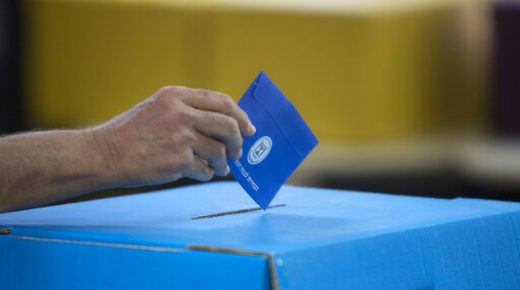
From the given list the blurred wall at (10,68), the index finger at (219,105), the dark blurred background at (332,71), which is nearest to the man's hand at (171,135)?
the index finger at (219,105)

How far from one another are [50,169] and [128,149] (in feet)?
0.29

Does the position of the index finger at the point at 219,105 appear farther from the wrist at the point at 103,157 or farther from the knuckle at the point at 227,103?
the wrist at the point at 103,157

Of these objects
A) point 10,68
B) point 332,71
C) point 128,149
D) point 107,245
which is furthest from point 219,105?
point 332,71

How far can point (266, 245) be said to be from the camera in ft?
2.52

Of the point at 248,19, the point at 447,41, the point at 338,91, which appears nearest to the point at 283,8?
the point at 248,19

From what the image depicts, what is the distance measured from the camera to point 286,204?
1.12 m

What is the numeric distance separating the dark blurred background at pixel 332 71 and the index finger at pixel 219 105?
72.7 inches

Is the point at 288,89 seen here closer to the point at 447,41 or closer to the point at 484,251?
the point at 447,41

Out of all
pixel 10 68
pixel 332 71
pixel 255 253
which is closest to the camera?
pixel 255 253

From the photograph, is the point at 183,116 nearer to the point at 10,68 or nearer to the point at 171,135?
the point at 171,135

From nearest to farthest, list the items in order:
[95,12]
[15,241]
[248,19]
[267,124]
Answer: [15,241]
[267,124]
[95,12]
[248,19]

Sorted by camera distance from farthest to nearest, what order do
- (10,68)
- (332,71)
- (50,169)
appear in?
(332,71) < (10,68) < (50,169)

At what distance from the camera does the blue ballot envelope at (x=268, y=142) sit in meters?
1.01

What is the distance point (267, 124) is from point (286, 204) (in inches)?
5.9
